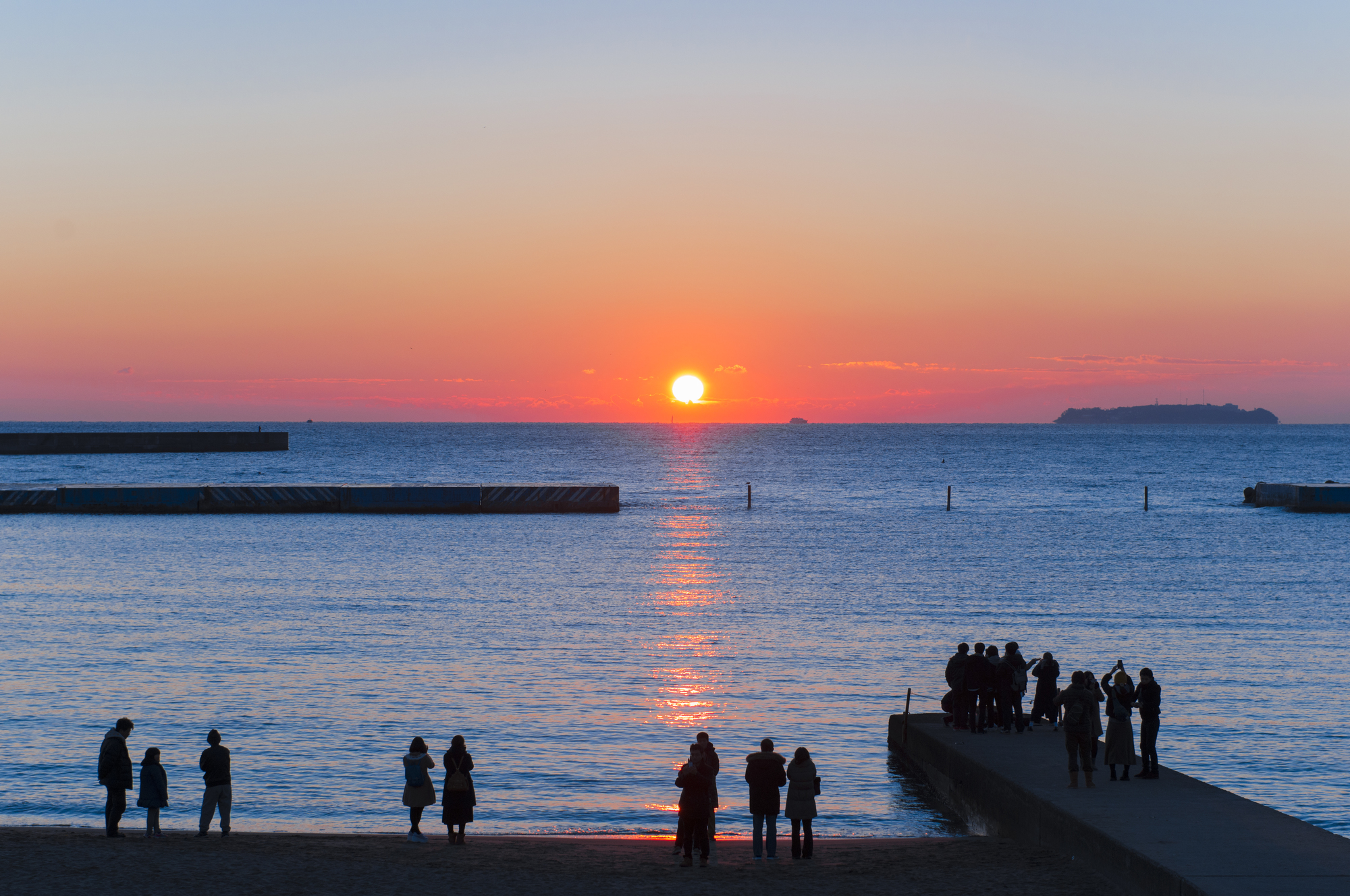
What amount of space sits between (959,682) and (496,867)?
30.9 ft

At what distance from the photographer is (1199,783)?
18.1m

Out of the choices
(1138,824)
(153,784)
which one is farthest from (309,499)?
(1138,824)

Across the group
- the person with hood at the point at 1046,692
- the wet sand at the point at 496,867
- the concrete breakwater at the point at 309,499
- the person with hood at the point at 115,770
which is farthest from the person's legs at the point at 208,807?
the concrete breakwater at the point at 309,499

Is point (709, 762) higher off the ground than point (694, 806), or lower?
higher

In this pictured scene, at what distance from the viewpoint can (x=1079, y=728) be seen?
57.1ft

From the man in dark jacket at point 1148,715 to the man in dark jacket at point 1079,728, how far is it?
26.4 inches

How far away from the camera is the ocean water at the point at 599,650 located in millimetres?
22000

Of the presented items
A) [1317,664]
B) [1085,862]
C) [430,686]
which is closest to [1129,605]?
[1317,664]

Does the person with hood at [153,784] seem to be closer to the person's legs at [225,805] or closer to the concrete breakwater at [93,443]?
the person's legs at [225,805]

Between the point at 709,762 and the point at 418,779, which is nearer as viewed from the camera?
the point at 709,762

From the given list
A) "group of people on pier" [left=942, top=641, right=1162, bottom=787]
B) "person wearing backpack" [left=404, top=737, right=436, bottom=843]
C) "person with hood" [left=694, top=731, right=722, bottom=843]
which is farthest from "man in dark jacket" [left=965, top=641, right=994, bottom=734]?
"person wearing backpack" [left=404, top=737, right=436, bottom=843]

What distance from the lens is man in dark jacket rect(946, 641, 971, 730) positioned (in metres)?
21.7

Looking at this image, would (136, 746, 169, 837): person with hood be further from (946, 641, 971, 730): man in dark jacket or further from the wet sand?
(946, 641, 971, 730): man in dark jacket

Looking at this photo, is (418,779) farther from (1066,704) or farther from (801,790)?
(1066,704)
